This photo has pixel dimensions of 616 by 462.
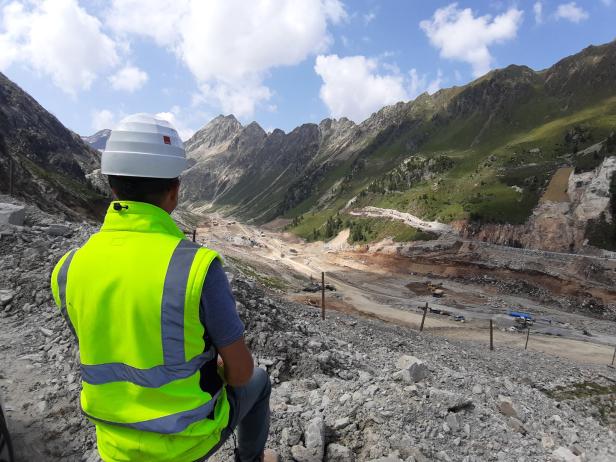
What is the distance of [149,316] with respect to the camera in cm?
244

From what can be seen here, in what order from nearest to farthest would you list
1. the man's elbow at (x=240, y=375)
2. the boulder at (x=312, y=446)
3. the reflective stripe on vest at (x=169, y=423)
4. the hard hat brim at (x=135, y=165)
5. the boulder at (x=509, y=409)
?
the reflective stripe on vest at (x=169, y=423) → the hard hat brim at (x=135, y=165) → the man's elbow at (x=240, y=375) → the boulder at (x=312, y=446) → the boulder at (x=509, y=409)

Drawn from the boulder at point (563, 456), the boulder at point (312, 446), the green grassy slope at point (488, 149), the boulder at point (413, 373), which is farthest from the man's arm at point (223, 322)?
the green grassy slope at point (488, 149)

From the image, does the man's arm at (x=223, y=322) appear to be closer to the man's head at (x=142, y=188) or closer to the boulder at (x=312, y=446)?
the man's head at (x=142, y=188)

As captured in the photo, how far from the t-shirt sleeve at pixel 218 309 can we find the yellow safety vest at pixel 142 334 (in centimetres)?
6

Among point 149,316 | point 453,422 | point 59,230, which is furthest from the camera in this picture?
point 59,230

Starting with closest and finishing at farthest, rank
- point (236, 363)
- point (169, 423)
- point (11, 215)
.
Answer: point (169, 423)
point (236, 363)
point (11, 215)

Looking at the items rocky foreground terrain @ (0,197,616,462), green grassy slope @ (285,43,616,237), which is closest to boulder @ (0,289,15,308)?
rocky foreground terrain @ (0,197,616,462)

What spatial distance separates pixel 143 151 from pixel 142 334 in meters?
1.22

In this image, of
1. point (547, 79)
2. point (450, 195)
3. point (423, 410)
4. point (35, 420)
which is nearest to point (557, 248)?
point (450, 195)

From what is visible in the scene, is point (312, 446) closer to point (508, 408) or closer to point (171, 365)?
point (171, 365)

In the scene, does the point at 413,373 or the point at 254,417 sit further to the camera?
the point at 413,373

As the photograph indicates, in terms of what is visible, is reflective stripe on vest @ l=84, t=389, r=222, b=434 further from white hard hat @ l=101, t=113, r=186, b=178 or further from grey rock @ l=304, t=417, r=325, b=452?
grey rock @ l=304, t=417, r=325, b=452

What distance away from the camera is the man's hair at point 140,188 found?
2789 mm

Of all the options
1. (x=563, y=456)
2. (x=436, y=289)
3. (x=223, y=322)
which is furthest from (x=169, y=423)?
(x=436, y=289)
